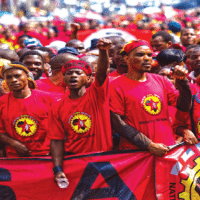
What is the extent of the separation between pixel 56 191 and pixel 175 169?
128 cm

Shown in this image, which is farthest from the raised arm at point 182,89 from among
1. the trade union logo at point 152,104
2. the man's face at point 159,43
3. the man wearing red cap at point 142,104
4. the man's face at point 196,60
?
the man's face at point 159,43

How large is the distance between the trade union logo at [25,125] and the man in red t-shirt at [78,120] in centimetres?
34

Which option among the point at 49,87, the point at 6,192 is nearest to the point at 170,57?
the point at 49,87

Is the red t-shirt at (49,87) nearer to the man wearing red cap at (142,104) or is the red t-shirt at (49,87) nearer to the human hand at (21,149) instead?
the human hand at (21,149)

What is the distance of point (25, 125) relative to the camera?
4.49 meters

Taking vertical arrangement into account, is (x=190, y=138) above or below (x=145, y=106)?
below

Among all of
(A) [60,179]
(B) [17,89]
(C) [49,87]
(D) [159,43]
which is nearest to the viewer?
(A) [60,179]

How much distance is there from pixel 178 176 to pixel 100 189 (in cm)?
83

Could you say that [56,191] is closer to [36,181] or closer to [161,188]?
[36,181]

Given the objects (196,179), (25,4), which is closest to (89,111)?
(196,179)

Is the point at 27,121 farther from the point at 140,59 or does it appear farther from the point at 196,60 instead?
the point at 196,60

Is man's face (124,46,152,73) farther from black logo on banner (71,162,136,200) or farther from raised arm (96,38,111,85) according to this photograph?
black logo on banner (71,162,136,200)

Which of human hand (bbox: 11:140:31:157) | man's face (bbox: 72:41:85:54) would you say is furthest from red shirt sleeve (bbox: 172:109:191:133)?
→ man's face (bbox: 72:41:85:54)

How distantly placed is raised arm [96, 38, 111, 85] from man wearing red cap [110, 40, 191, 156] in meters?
0.29
